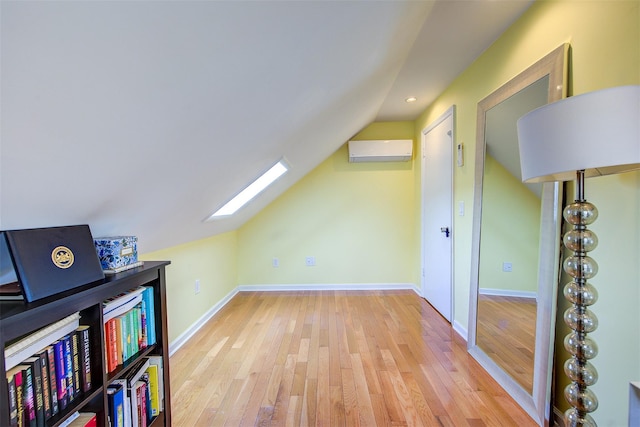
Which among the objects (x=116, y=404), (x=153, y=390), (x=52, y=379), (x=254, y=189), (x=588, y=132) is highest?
(x=588, y=132)

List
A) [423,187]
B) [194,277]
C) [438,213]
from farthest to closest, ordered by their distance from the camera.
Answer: [423,187]
[438,213]
[194,277]

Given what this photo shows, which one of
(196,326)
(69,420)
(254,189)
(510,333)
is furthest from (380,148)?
(69,420)

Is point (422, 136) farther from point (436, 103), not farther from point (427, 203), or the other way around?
point (427, 203)

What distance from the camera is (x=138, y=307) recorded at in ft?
3.81

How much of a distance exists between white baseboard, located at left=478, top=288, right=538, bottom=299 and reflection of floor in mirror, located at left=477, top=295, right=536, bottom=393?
0.8 inches

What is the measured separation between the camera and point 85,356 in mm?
901

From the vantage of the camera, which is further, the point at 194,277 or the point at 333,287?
the point at 333,287

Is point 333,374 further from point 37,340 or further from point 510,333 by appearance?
point 37,340

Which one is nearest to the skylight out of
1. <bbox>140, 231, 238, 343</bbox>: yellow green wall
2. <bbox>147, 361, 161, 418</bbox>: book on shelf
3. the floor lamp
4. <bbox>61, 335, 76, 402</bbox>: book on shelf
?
<bbox>140, 231, 238, 343</bbox>: yellow green wall

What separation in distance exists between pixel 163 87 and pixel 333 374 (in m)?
1.84

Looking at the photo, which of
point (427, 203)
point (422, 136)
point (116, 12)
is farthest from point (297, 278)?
point (116, 12)

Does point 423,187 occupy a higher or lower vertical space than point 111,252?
higher

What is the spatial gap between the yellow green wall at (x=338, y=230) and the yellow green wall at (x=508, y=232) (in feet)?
5.50

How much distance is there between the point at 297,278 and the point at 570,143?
320 cm
